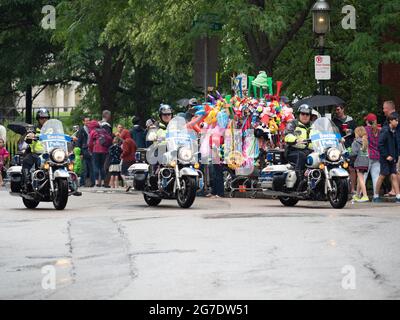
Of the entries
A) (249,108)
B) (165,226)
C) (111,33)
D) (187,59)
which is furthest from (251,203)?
(187,59)

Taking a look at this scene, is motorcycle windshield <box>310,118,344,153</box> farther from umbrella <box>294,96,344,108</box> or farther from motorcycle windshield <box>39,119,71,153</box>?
motorcycle windshield <box>39,119,71,153</box>

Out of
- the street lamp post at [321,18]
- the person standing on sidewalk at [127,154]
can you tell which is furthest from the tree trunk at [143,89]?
the street lamp post at [321,18]

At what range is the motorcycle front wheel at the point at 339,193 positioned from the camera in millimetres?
22312

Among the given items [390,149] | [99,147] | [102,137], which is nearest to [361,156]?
[390,149]

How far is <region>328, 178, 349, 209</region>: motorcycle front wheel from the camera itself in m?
22.3

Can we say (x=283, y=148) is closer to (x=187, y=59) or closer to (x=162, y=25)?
(x=162, y=25)

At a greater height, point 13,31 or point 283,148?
point 13,31

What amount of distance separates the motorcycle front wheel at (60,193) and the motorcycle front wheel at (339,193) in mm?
4330

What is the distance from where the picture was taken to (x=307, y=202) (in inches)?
1005

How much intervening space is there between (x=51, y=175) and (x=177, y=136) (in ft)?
7.64

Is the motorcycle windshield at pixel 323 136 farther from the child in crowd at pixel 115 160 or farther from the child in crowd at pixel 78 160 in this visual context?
the child in crowd at pixel 78 160

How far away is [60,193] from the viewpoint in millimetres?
22250

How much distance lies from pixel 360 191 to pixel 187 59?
1487cm

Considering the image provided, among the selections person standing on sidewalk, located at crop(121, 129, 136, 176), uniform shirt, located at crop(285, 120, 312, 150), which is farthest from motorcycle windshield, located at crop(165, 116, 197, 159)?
person standing on sidewalk, located at crop(121, 129, 136, 176)
